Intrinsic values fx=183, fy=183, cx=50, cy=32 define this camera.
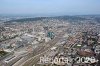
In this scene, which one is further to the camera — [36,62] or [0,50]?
[0,50]

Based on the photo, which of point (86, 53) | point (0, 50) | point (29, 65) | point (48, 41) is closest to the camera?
point (29, 65)

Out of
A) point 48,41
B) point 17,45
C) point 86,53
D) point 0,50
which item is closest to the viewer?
point 86,53

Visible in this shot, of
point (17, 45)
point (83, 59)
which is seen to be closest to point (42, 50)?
point (17, 45)

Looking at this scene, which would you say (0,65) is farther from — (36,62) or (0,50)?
(0,50)

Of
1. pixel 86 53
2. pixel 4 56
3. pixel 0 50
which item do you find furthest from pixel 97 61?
pixel 0 50

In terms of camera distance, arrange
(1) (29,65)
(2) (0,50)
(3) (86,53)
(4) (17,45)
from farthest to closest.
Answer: (4) (17,45)
(2) (0,50)
(3) (86,53)
(1) (29,65)

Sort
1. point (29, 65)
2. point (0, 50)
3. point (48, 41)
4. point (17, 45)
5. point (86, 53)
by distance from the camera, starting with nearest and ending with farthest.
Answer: point (29, 65), point (86, 53), point (0, 50), point (17, 45), point (48, 41)

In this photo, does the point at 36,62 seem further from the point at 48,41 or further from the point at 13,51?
the point at 48,41

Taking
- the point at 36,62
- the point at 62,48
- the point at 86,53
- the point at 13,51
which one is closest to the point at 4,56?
the point at 13,51

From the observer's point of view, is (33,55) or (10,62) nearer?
(10,62)
